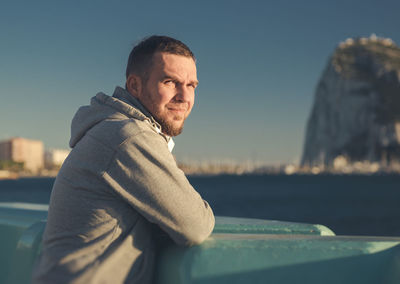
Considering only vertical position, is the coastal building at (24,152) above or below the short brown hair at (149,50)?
below

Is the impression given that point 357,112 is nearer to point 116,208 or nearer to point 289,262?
point 289,262

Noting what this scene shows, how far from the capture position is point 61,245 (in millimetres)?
1317

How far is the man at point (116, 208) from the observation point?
4.19 ft

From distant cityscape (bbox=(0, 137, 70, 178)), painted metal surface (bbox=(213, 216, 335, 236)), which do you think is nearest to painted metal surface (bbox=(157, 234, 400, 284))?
painted metal surface (bbox=(213, 216, 335, 236))

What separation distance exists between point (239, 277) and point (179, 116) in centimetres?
59

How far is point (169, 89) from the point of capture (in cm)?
156

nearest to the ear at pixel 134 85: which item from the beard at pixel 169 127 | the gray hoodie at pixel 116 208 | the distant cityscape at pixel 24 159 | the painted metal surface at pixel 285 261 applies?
the beard at pixel 169 127

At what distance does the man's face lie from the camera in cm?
153

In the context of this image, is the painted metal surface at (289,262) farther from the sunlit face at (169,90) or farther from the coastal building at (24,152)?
the coastal building at (24,152)

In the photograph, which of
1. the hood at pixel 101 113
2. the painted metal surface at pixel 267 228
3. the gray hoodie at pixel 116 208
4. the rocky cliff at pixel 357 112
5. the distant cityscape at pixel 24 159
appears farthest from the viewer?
the distant cityscape at pixel 24 159

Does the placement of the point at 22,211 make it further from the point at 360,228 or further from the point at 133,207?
the point at 360,228

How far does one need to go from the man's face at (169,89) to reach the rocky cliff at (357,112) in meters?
85.0

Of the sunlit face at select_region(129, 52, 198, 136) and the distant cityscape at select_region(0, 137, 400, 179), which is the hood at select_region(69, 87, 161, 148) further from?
the distant cityscape at select_region(0, 137, 400, 179)

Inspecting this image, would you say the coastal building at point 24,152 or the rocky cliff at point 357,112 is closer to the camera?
the rocky cliff at point 357,112
